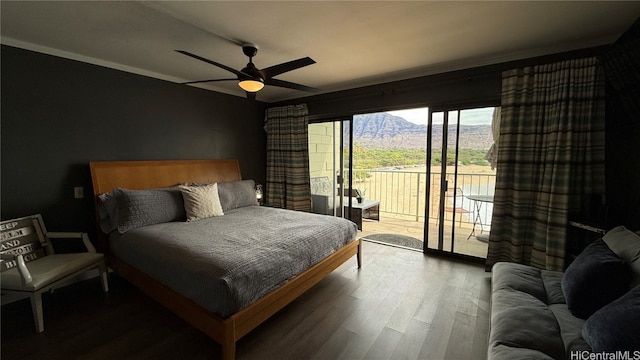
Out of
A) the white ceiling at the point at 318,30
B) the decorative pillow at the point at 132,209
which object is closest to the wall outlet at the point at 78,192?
the decorative pillow at the point at 132,209

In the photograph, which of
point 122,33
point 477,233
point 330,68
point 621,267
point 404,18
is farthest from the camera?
point 477,233

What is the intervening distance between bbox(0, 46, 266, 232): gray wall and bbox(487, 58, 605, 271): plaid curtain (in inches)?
159

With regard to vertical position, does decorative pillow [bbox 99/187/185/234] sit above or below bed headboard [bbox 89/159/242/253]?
below

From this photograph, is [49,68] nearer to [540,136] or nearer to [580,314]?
[580,314]

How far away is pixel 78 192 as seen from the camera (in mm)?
2777

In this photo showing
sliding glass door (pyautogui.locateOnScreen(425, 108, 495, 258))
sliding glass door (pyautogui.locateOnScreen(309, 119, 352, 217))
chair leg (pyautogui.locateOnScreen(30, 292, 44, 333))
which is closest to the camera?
chair leg (pyautogui.locateOnScreen(30, 292, 44, 333))

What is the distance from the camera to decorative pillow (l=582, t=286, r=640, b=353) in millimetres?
1050

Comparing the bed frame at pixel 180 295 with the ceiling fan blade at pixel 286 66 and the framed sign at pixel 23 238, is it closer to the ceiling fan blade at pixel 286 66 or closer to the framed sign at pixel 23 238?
the framed sign at pixel 23 238

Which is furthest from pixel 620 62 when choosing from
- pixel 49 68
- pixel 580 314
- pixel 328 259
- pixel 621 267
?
pixel 49 68

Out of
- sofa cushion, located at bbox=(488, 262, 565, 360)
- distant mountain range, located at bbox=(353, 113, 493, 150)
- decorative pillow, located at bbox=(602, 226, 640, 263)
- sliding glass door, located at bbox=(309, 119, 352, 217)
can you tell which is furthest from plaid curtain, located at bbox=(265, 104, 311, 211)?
decorative pillow, located at bbox=(602, 226, 640, 263)

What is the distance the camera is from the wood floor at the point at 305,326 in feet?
5.83

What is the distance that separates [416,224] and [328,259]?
3132mm

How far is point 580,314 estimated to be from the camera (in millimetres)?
1479

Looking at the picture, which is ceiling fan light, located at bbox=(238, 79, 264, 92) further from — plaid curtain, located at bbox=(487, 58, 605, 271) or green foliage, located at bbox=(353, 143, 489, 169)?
green foliage, located at bbox=(353, 143, 489, 169)
